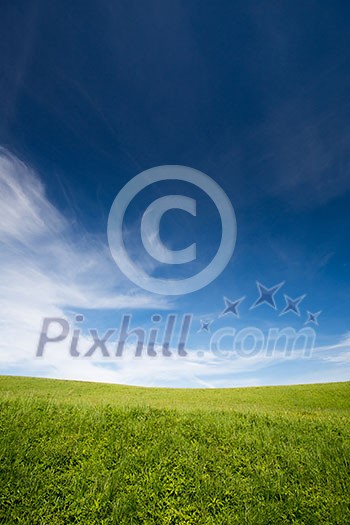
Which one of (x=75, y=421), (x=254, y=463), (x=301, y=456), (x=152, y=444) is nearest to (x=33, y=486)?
(x=75, y=421)

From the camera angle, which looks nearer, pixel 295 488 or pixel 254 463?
pixel 295 488

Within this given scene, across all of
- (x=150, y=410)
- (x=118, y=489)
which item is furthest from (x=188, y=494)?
(x=150, y=410)

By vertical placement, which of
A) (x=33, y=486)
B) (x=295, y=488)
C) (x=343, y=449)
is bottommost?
(x=33, y=486)

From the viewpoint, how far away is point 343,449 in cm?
970

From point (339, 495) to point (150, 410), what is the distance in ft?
23.4

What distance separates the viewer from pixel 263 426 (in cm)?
1136

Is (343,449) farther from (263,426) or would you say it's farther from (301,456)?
(263,426)

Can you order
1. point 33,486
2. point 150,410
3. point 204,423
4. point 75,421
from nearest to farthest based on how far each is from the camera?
point 33,486, point 75,421, point 204,423, point 150,410

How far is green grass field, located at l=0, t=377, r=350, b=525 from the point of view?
23.1 ft

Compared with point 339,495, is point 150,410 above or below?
above

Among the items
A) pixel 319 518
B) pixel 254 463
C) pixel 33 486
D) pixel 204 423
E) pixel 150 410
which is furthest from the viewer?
pixel 150 410

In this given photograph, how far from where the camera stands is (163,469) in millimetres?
8320

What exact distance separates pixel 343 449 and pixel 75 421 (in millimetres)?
9408

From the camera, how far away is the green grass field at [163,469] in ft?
23.1
